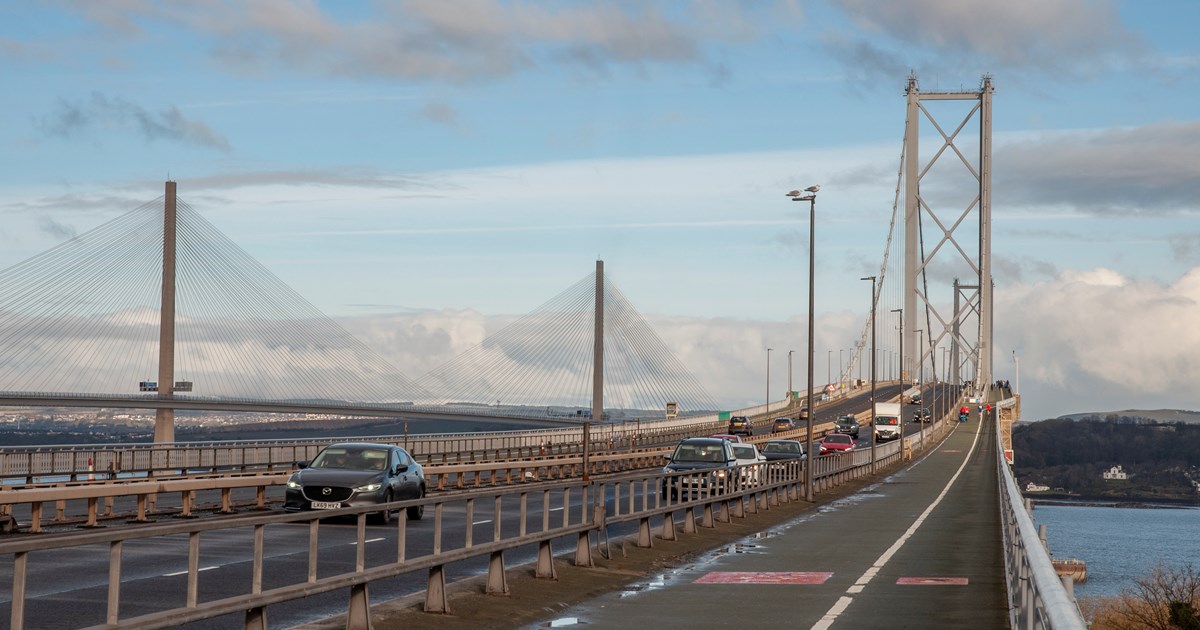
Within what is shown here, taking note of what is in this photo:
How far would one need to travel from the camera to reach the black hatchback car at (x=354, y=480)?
28.7 metres

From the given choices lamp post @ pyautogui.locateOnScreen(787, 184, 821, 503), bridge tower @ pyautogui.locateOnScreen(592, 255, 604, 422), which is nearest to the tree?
lamp post @ pyautogui.locateOnScreen(787, 184, 821, 503)

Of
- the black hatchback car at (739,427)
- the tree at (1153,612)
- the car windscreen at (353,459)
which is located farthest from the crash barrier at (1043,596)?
the black hatchback car at (739,427)

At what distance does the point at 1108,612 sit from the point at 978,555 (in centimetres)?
4332

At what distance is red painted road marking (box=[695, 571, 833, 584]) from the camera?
19.8m

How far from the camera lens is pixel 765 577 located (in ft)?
66.7

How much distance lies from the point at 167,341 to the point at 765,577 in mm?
57796

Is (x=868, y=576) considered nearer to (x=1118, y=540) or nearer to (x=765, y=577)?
(x=765, y=577)

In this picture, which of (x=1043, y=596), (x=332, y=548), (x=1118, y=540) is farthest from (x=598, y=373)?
(x=1043, y=596)

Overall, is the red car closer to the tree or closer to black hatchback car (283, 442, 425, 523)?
the tree

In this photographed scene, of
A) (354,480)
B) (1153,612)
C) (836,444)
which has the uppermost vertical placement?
(354,480)

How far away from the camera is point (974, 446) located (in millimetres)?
101188

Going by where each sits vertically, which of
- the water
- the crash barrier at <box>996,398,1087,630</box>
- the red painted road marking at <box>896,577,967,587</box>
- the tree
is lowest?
the water

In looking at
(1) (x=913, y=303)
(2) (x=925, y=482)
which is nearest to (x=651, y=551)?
(2) (x=925, y=482)

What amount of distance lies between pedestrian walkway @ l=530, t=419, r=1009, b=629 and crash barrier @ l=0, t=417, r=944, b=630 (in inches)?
47.3
